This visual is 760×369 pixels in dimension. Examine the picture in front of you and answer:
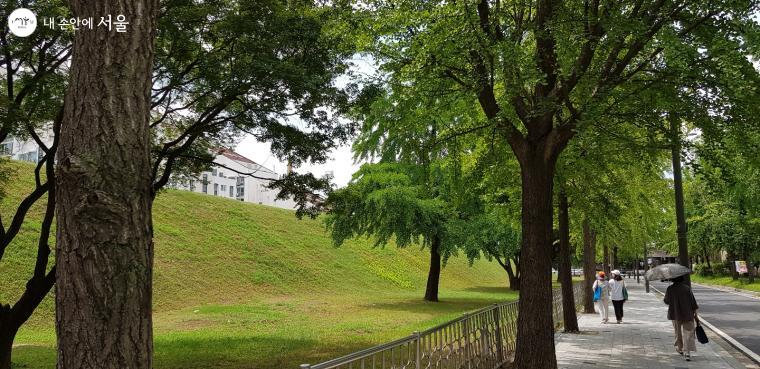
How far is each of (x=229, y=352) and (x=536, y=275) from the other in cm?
756

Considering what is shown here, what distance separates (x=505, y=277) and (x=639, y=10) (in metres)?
49.2

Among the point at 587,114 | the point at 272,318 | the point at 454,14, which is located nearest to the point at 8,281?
the point at 272,318

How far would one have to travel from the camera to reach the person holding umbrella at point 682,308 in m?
10.3

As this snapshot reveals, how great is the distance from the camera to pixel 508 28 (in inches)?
352

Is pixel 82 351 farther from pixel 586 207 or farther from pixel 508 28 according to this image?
pixel 586 207

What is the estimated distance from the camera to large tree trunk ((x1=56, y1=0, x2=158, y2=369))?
251cm

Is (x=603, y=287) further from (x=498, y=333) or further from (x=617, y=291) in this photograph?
(x=498, y=333)

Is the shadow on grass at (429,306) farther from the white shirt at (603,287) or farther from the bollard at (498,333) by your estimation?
the bollard at (498,333)

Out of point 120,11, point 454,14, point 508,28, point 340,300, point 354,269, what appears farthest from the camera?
point 354,269

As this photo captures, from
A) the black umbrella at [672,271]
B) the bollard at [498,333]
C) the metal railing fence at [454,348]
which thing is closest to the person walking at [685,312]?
the black umbrella at [672,271]

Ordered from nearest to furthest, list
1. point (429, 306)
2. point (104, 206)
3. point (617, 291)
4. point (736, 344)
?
point (104, 206) → point (736, 344) → point (617, 291) → point (429, 306)

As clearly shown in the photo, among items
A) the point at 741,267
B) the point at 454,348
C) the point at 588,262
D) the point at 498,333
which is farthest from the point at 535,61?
the point at 741,267

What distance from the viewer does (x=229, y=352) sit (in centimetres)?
1240

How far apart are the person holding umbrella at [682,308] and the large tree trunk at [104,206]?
34.3ft
